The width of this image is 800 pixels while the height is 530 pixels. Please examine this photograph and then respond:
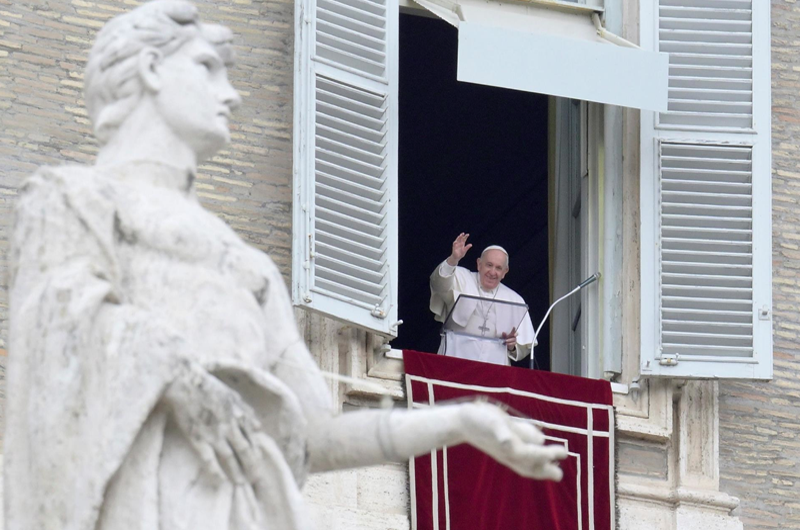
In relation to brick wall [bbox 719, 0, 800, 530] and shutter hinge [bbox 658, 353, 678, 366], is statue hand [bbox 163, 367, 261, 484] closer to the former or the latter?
shutter hinge [bbox 658, 353, 678, 366]

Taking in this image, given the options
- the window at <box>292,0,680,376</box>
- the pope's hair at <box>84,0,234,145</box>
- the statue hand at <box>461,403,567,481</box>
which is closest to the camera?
the statue hand at <box>461,403,567,481</box>

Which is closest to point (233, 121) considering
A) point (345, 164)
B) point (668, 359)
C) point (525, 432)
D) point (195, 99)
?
point (345, 164)

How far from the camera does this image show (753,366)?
1282 cm

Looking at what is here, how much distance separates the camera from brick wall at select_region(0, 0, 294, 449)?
39.7 feet

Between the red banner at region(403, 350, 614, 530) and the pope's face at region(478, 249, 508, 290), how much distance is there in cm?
56

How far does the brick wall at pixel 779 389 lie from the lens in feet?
42.8

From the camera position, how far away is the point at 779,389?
43.7 ft

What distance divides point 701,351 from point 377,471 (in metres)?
1.58

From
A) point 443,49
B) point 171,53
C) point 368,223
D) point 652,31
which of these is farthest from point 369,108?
point 171,53

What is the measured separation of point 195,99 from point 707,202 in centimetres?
738

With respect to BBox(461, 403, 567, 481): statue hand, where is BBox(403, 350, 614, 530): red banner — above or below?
above

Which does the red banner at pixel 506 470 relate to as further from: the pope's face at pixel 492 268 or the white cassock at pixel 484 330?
the pope's face at pixel 492 268

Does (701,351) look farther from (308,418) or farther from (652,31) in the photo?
(308,418)

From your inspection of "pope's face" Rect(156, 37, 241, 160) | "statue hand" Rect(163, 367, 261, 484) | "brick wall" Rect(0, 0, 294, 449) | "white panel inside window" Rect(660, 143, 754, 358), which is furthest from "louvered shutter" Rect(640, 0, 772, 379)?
"statue hand" Rect(163, 367, 261, 484)
